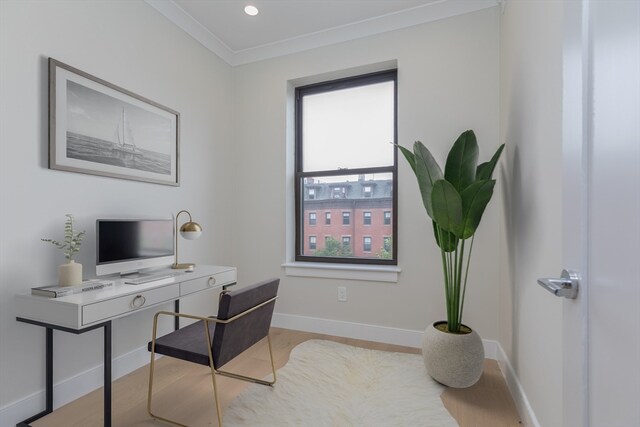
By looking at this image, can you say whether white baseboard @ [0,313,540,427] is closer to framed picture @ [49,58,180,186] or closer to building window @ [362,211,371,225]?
building window @ [362,211,371,225]

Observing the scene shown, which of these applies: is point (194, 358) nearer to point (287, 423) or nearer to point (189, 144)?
point (287, 423)

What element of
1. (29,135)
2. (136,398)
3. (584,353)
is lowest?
(136,398)

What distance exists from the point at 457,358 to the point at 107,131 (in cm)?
271

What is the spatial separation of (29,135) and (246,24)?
1.96 metres

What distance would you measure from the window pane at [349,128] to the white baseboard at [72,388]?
220cm

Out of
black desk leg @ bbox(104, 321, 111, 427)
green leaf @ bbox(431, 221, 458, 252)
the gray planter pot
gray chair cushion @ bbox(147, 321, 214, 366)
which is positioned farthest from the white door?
black desk leg @ bbox(104, 321, 111, 427)

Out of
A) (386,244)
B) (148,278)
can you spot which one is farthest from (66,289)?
(386,244)

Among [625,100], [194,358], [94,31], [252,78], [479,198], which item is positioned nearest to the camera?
[625,100]

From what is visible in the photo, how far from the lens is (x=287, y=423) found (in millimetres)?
1649

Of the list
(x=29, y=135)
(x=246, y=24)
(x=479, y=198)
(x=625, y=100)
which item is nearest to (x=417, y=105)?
(x=479, y=198)

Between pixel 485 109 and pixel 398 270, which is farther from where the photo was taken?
pixel 398 270

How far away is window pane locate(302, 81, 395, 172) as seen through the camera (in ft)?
9.77

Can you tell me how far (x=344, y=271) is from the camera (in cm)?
288

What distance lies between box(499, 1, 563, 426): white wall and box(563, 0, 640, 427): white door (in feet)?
2.02
